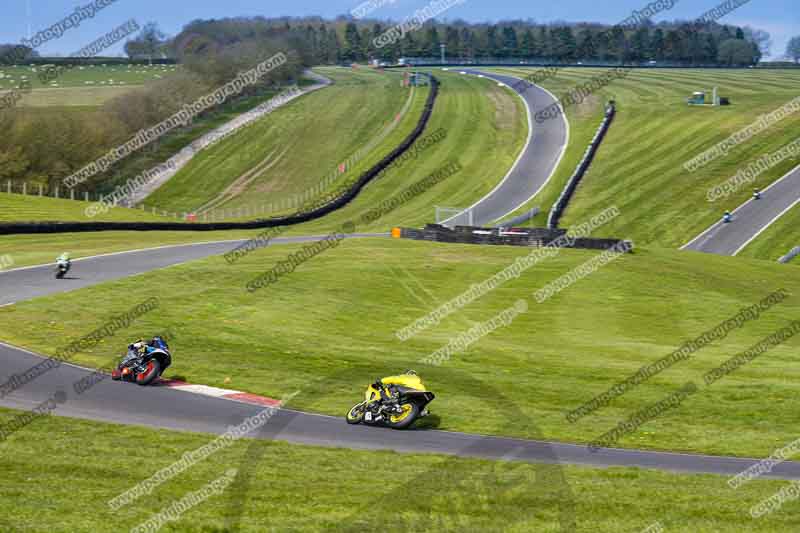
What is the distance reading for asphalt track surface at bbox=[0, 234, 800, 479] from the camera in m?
18.8

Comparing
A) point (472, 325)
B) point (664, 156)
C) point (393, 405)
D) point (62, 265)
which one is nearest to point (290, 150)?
point (664, 156)

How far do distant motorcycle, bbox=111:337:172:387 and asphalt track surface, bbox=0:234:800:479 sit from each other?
11.3 inches

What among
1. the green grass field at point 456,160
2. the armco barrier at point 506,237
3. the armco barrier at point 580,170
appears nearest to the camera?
the armco barrier at point 506,237

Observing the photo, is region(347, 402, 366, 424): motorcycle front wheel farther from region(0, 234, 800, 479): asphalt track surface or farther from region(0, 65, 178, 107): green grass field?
region(0, 65, 178, 107): green grass field

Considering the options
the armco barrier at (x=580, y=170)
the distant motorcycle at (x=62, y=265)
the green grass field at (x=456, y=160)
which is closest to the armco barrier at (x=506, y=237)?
the green grass field at (x=456, y=160)

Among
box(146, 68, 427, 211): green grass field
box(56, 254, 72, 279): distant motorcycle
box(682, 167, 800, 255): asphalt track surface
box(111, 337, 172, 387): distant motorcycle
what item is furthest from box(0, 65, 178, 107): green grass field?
box(111, 337, 172, 387): distant motorcycle

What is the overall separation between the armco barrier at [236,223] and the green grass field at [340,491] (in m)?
34.8

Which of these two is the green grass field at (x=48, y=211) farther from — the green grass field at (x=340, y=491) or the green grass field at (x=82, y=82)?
the green grass field at (x=82, y=82)

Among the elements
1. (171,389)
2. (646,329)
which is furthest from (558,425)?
(646,329)

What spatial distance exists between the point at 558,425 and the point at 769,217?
56548 millimetres

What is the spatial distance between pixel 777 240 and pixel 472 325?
132 ft

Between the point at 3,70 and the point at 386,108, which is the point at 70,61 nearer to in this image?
the point at 3,70

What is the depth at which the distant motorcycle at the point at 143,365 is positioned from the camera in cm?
2334

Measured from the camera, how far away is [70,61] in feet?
577
